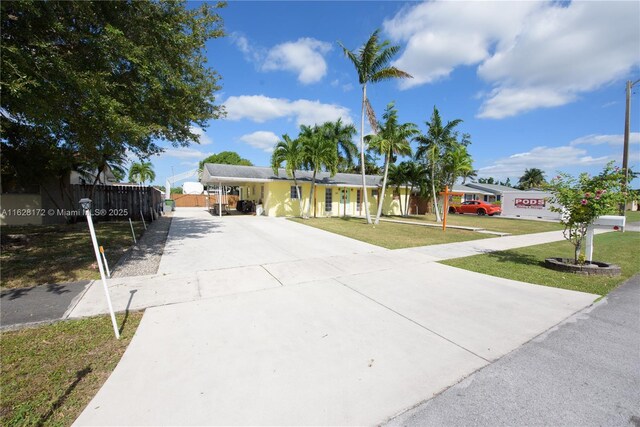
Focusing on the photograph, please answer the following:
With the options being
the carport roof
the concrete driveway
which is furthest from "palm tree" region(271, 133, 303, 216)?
the concrete driveway

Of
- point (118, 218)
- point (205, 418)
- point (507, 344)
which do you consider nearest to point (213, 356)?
point (205, 418)

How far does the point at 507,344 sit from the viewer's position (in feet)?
10.9

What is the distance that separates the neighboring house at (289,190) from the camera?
63.3 feet

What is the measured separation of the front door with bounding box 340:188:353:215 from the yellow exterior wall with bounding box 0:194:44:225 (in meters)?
17.3

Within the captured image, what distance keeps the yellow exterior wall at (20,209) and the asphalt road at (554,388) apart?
17453mm

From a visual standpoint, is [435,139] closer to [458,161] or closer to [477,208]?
[458,161]

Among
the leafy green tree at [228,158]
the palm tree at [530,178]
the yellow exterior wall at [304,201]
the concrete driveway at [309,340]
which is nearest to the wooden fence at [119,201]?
the yellow exterior wall at [304,201]

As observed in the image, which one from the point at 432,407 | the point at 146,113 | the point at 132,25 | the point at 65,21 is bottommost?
the point at 432,407

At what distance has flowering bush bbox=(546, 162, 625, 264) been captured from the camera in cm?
621

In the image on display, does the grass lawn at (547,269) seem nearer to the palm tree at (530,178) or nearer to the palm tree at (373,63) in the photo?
the palm tree at (373,63)

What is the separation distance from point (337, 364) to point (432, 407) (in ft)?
3.07

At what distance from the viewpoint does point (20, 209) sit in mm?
12719

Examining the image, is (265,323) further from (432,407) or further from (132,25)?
(132,25)

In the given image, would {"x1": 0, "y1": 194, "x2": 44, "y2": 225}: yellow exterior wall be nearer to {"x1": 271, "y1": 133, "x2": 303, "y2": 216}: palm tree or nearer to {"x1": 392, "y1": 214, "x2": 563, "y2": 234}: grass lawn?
{"x1": 271, "y1": 133, "x2": 303, "y2": 216}: palm tree
